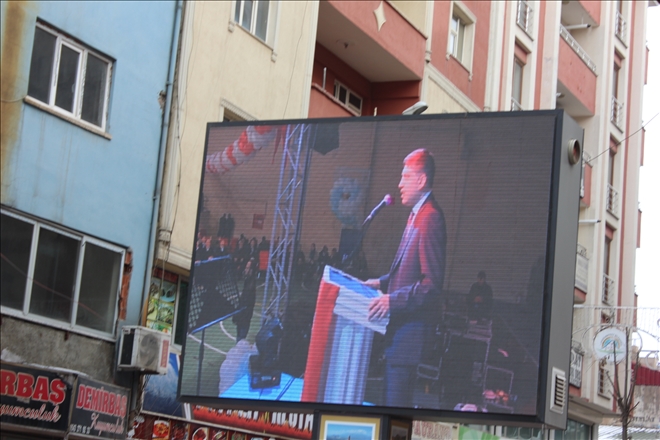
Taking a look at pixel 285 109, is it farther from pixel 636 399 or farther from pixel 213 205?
pixel 636 399

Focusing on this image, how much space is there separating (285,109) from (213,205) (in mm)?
5846

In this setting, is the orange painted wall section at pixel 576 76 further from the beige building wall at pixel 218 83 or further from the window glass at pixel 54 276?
the window glass at pixel 54 276

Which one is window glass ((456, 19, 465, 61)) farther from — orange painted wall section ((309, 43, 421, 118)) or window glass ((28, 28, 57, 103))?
window glass ((28, 28, 57, 103))

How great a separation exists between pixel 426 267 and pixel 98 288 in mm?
4963

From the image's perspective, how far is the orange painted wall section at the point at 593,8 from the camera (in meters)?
35.0

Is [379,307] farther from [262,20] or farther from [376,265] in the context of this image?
[262,20]

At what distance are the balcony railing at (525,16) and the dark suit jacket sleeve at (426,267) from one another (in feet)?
62.4

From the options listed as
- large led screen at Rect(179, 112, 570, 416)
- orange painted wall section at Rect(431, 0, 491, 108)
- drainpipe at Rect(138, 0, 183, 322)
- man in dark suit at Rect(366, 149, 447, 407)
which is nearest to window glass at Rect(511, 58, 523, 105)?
orange painted wall section at Rect(431, 0, 491, 108)

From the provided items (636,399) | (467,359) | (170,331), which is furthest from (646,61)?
(467,359)

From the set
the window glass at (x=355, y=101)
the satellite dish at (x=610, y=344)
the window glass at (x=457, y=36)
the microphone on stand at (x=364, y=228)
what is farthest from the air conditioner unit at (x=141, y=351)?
the window glass at (x=457, y=36)

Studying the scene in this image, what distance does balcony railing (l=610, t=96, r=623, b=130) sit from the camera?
36.2 metres

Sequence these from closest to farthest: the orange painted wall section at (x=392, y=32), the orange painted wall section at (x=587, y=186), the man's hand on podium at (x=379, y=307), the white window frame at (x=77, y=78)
A: the man's hand on podium at (x=379, y=307), the white window frame at (x=77, y=78), the orange painted wall section at (x=392, y=32), the orange painted wall section at (x=587, y=186)

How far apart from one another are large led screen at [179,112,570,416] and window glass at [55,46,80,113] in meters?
2.28

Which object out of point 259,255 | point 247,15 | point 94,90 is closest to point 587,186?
point 247,15
